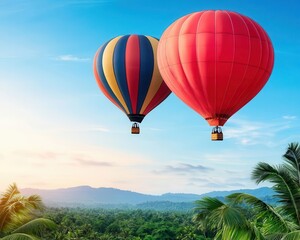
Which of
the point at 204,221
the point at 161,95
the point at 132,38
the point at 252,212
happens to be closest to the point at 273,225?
the point at 252,212

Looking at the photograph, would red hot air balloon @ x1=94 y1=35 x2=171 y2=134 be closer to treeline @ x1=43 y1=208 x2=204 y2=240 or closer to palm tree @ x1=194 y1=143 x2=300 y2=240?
palm tree @ x1=194 y1=143 x2=300 y2=240

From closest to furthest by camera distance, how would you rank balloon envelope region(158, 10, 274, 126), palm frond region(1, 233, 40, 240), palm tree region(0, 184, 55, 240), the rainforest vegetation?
the rainforest vegetation < palm frond region(1, 233, 40, 240) < palm tree region(0, 184, 55, 240) < balloon envelope region(158, 10, 274, 126)

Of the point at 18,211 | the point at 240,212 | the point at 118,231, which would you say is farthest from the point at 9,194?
the point at 118,231

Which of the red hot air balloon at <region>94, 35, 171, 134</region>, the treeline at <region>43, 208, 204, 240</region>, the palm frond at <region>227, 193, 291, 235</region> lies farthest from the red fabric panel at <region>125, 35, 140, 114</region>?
the treeline at <region>43, 208, 204, 240</region>

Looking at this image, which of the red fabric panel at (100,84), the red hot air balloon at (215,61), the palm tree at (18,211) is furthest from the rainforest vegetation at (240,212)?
the red fabric panel at (100,84)

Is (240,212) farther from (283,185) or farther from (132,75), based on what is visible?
(132,75)

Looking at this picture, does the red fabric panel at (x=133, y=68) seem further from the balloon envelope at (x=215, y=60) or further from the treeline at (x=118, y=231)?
the treeline at (x=118, y=231)

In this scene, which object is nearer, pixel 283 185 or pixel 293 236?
pixel 293 236
